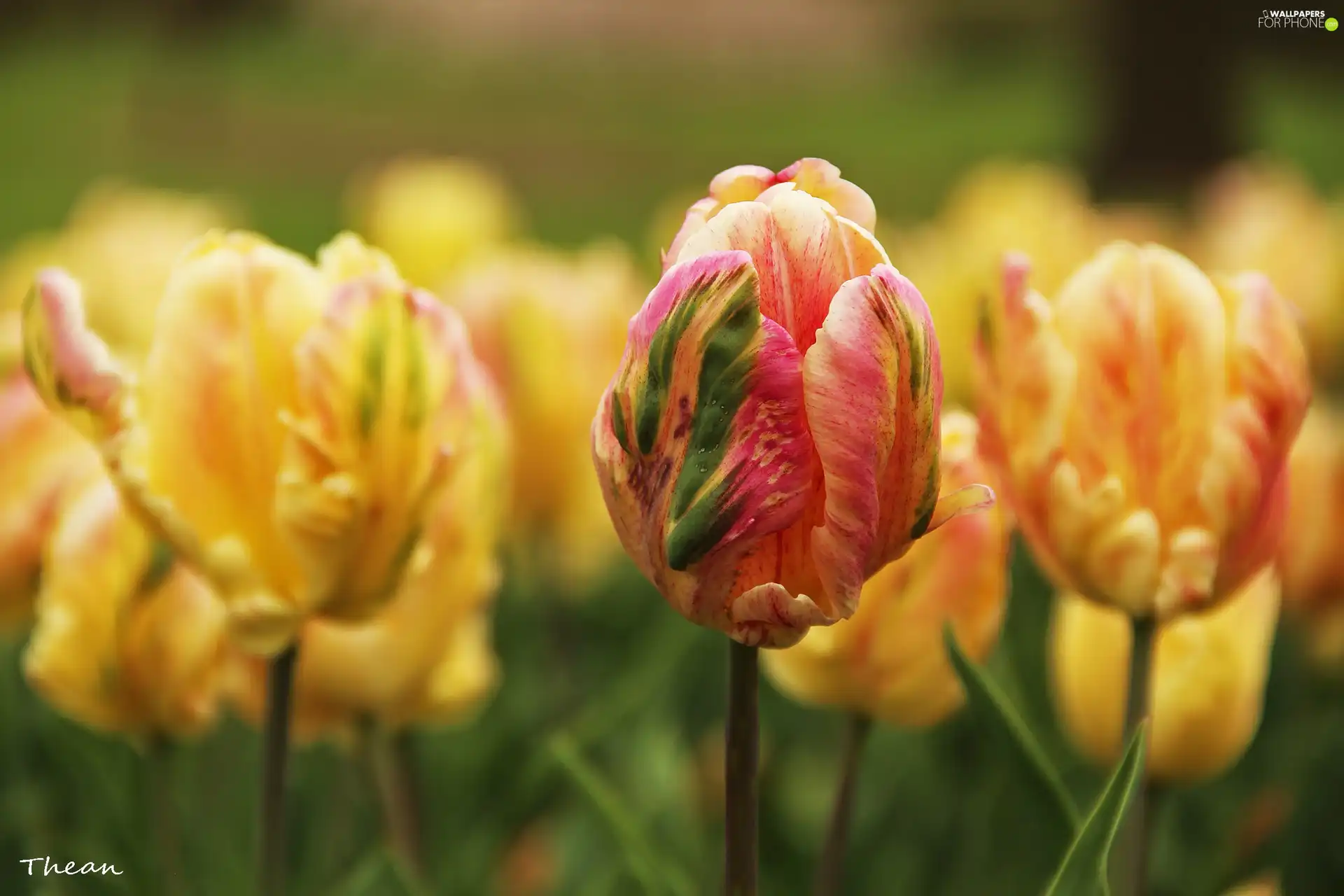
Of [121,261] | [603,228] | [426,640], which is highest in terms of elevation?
[121,261]

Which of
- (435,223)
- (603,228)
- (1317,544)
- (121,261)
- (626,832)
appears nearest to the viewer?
(626,832)

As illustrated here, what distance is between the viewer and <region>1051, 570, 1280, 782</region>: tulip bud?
0.88 meters

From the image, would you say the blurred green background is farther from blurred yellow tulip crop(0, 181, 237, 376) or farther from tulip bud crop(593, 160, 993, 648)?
blurred yellow tulip crop(0, 181, 237, 376)

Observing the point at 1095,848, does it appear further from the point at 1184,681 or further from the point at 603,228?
the point at 603,228

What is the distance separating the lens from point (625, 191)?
25.3 ft

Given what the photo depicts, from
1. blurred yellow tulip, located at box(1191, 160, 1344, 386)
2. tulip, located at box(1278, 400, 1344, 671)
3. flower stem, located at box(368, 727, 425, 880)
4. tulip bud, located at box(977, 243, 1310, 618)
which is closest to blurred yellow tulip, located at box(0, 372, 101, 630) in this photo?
flower stem, located at box(368, 727, 425, 880)

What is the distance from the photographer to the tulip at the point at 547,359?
1329mm

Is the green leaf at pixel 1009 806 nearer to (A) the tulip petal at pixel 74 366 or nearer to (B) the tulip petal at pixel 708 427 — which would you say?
(B) the tulip petal at pixel 708 427

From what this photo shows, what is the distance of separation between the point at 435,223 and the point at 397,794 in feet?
4.53

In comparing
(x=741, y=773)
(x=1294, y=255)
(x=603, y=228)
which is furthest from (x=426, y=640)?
(x=603, y=228)

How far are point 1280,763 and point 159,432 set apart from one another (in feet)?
3.08

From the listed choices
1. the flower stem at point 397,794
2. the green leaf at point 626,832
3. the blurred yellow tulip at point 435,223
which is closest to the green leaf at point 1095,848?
the green leaf at point 626,832

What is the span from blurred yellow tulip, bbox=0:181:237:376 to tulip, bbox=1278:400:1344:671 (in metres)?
1.02

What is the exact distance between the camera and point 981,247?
2.12 meters
